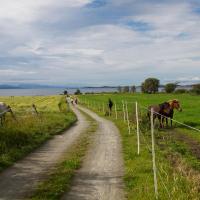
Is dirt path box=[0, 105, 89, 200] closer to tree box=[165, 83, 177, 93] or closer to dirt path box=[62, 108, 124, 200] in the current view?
dirt path box=[62, 108, 124, 200]

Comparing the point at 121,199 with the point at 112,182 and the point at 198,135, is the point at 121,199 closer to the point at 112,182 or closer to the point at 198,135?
the point at 112,182

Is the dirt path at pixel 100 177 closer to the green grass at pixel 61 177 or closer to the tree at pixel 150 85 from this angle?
the green grass at pixel 61 177

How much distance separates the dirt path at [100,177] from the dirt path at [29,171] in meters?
1.20

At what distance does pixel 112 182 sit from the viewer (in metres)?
11.8

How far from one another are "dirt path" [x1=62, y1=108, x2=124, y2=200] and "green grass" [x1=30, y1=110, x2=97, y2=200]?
0.22 m

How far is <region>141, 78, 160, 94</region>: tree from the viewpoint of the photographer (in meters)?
160

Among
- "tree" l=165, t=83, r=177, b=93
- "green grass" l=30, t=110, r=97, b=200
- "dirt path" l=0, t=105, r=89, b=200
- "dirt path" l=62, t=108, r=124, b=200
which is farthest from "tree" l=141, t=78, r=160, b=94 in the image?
"green grass" l=30, t=110, r=97, b=200

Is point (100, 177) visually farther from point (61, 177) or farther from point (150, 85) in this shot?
point (150, 85)

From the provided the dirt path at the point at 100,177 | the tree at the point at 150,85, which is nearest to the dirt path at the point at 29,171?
the dirt path at the point at 100,177

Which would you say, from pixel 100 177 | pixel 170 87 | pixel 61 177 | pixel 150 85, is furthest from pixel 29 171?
pixel 150 85

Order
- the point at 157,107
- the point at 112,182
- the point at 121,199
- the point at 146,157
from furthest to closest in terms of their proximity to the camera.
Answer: the point at 157,107 < the point at 146,157 < the point at 112,182 < the point at 121,199

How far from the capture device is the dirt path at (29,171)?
10905 millimetres

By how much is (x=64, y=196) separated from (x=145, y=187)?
6.85ft

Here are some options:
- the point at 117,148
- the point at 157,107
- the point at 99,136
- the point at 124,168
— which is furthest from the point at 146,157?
the point at 157,107
